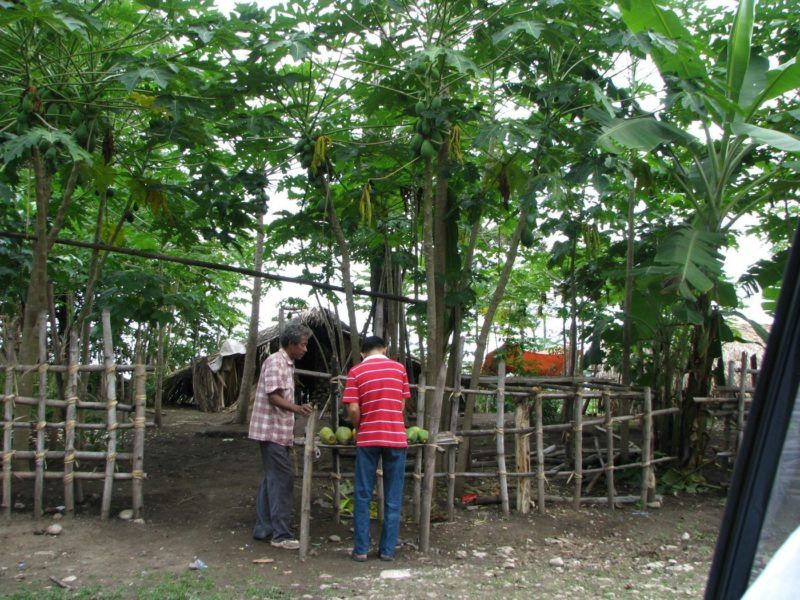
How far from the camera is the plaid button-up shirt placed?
18.9 ft

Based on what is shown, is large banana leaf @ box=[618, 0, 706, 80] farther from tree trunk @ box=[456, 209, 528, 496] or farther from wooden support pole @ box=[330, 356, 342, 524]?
wooden support pole @ box=[330, 356, 342, 524]

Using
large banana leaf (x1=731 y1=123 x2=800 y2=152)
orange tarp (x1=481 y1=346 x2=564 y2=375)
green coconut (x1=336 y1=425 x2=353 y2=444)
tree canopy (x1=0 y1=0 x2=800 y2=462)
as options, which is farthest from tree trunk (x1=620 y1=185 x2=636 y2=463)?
green coconut (x1=336 y1=425 x2=353 y2=444)

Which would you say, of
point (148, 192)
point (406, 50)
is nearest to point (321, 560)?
point (148, 192)

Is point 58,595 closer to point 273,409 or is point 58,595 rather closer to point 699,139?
point 273,409

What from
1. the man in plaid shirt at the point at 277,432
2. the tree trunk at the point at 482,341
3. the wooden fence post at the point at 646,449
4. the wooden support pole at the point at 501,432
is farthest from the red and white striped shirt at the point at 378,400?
the wooden fence post at the point at 646,449

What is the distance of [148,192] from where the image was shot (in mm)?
6672

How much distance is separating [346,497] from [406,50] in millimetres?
4059

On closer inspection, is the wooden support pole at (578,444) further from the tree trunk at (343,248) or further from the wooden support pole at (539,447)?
the tree trunk at (343,248)

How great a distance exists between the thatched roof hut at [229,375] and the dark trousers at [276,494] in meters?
8.69

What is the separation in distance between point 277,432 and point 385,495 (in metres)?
0.96

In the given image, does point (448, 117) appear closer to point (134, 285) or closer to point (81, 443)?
point (134, 285)

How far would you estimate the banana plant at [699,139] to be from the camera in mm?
5820

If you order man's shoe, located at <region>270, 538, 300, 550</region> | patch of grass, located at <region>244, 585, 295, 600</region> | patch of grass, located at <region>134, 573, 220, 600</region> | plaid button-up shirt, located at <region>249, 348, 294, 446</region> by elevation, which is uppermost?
plaid button-up shirt, located at <region>249, 348, 294, 446</region>

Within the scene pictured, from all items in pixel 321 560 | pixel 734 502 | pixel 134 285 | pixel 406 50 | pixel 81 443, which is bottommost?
pixel 321 560
